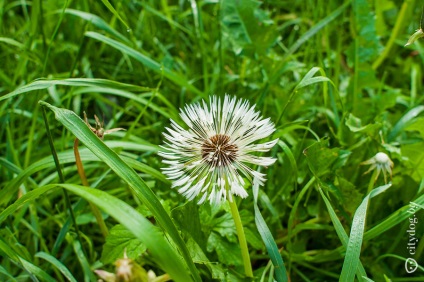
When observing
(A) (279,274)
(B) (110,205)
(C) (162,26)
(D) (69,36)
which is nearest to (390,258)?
(A) (279,274)

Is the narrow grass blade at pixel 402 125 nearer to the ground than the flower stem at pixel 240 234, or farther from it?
farther from it

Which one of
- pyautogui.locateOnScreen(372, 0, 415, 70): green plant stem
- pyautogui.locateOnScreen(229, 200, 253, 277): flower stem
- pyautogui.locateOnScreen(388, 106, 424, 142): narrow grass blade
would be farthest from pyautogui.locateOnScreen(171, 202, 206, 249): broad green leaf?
pyautogui.locateOnScreen(372, 0, 415, 70): green plant stem

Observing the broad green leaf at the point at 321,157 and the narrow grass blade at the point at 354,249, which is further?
the broad green leaf at the point at 321,157

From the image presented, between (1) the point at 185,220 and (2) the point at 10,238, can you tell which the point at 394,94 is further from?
(2) the point at 10,238

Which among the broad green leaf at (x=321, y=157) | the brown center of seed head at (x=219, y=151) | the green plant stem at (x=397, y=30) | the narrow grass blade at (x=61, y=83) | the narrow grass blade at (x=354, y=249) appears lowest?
the narrow grass blade at (x=354, y=249)

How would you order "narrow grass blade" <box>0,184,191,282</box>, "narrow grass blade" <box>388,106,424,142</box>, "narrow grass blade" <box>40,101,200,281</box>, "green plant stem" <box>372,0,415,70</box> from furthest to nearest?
"green plant stem" <box>372,0,415,70</box> → "narrow grass blade" <box>388,106,424,142</box> → "narrow grass blade" <box>40,101,200,281</box> → "narrow grass blade" <box>0,184,191,282</box>

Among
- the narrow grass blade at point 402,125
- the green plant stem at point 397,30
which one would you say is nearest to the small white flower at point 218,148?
the narrow grass blade at point 402,125

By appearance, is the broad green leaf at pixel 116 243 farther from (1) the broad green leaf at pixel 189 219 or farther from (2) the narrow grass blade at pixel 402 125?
(2) the narrow grass blade at pixel 402 125

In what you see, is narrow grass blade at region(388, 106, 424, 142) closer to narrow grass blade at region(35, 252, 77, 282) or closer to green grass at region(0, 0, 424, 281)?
green grass at region(0, 0, 424, 281)
